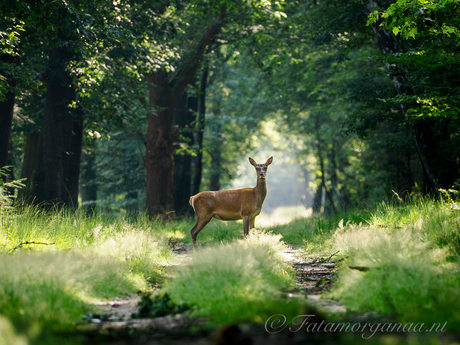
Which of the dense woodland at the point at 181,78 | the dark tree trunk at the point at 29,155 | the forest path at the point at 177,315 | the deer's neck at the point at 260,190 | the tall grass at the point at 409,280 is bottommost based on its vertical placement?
the forest path at the point at 177,315

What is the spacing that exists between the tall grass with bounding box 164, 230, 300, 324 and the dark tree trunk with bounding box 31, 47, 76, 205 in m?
8.25

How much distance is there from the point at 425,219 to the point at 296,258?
2.73 meters

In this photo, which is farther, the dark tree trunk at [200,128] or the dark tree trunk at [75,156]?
the dark tree trunk at [200,128]

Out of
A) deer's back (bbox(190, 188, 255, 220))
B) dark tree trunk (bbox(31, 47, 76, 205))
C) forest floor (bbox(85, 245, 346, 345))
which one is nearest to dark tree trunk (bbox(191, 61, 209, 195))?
dark tree trunk (bbox(31, 47, 76, 205))

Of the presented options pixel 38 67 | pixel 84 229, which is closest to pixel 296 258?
pixel 84 229

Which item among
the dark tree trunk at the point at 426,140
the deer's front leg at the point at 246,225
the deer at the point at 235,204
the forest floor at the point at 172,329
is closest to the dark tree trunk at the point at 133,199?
the deer at the point at 235,204

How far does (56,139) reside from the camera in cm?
1302

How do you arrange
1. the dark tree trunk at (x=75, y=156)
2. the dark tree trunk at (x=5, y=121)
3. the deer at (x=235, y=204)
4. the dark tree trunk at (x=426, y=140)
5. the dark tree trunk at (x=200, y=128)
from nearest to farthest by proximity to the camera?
1. the deer at (x=235, y=204)
2. the dark tree trunk at (x=426, y=140)
3. the dark tree trunk at (x=5, y=121)
4. the dark tree trunk at (x=75, y=156)
5. the dark tree trunk at (x=200, y=128)

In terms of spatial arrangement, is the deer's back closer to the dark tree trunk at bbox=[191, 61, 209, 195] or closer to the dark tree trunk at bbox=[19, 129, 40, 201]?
the dark tree trunk at bbox=[19, 129, 40, 201]

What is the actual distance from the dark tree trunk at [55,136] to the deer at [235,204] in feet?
14.9

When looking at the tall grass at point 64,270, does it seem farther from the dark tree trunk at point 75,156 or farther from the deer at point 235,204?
the dark tree trunk at point 75,156

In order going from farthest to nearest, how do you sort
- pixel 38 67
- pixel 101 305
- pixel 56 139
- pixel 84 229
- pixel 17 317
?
pixel 38 67 < pixel 56 139 < pixel 84 229 < pixel 101 305 < pixel 17 317

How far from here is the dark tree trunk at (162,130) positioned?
1725cm

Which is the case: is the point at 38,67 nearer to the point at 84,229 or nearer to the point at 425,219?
the point at 84,229
